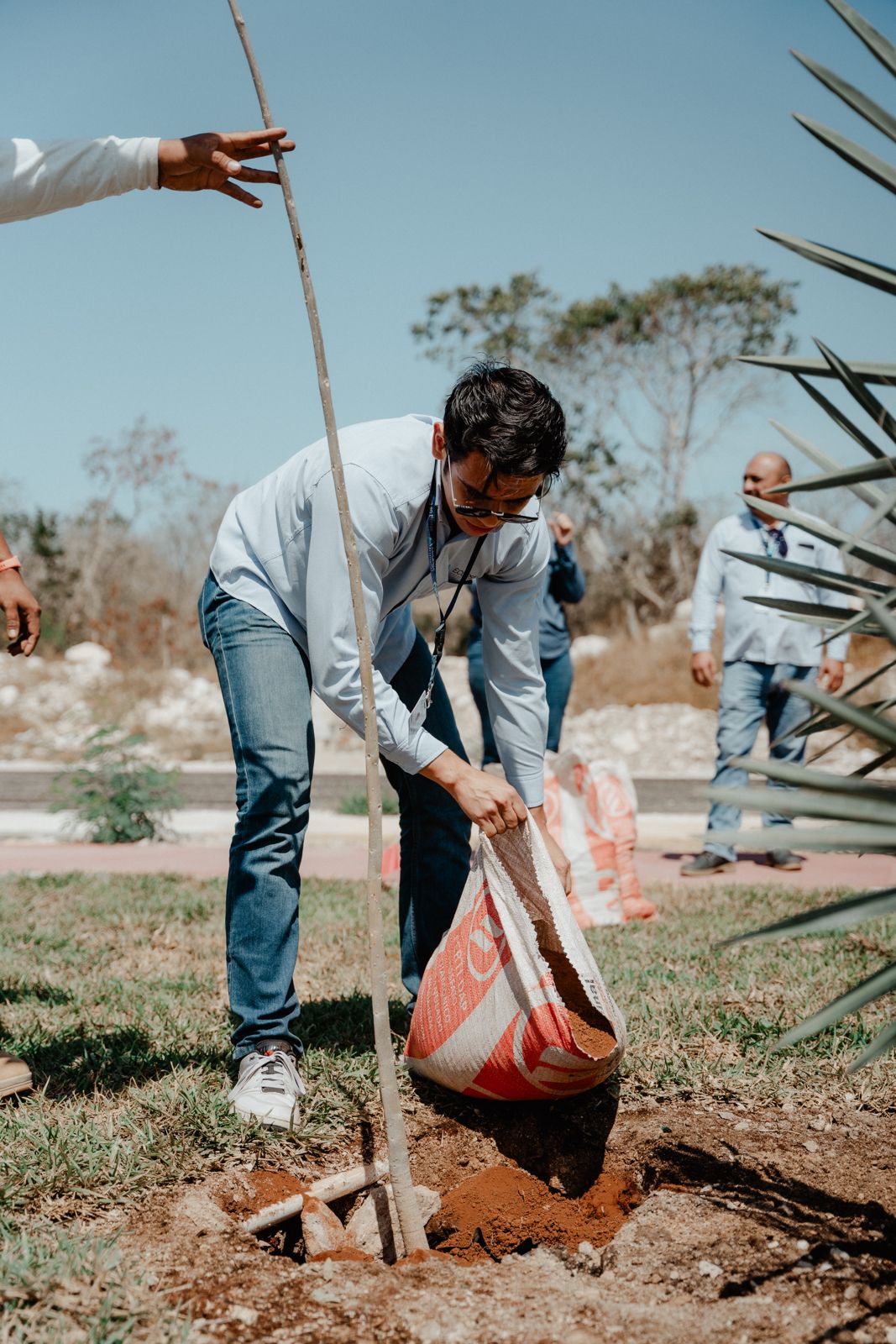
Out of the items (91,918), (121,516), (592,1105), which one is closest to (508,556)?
(592,1105)

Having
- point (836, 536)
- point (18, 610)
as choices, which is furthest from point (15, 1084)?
point (836, 536)

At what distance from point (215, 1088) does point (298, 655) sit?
0.94 metres

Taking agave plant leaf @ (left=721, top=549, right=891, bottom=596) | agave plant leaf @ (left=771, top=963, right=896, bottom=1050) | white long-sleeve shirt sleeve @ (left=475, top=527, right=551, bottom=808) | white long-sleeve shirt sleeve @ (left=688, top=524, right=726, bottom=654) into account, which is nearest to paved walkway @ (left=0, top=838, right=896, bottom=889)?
white long-sleeve shirt sleeve @ (left=688, top=524, right=726, bottom=654)

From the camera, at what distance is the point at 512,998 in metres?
2.19

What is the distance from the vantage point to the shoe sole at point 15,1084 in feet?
7.51

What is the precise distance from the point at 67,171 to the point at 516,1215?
208 centimetres

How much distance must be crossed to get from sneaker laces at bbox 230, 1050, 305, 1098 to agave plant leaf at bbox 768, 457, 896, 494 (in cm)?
154

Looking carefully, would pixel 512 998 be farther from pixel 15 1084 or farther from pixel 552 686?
pixel 552 686

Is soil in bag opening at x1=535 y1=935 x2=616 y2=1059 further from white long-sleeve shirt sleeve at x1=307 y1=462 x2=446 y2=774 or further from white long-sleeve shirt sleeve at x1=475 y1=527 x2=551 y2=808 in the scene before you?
white long-sleeve shirt sleeve at x1=307 y1=462 x2=446 y2=774

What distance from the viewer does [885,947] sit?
356cm

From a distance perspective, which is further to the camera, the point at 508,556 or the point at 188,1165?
the point at 508,556

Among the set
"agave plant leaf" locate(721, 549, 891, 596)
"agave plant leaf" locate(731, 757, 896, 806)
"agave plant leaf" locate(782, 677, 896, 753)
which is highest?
"agave plant leaf" locate(721, 549, 891, 596)

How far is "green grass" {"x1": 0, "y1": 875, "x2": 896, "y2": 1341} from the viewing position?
5.62 ft

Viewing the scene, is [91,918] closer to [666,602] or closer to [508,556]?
[508,556]
